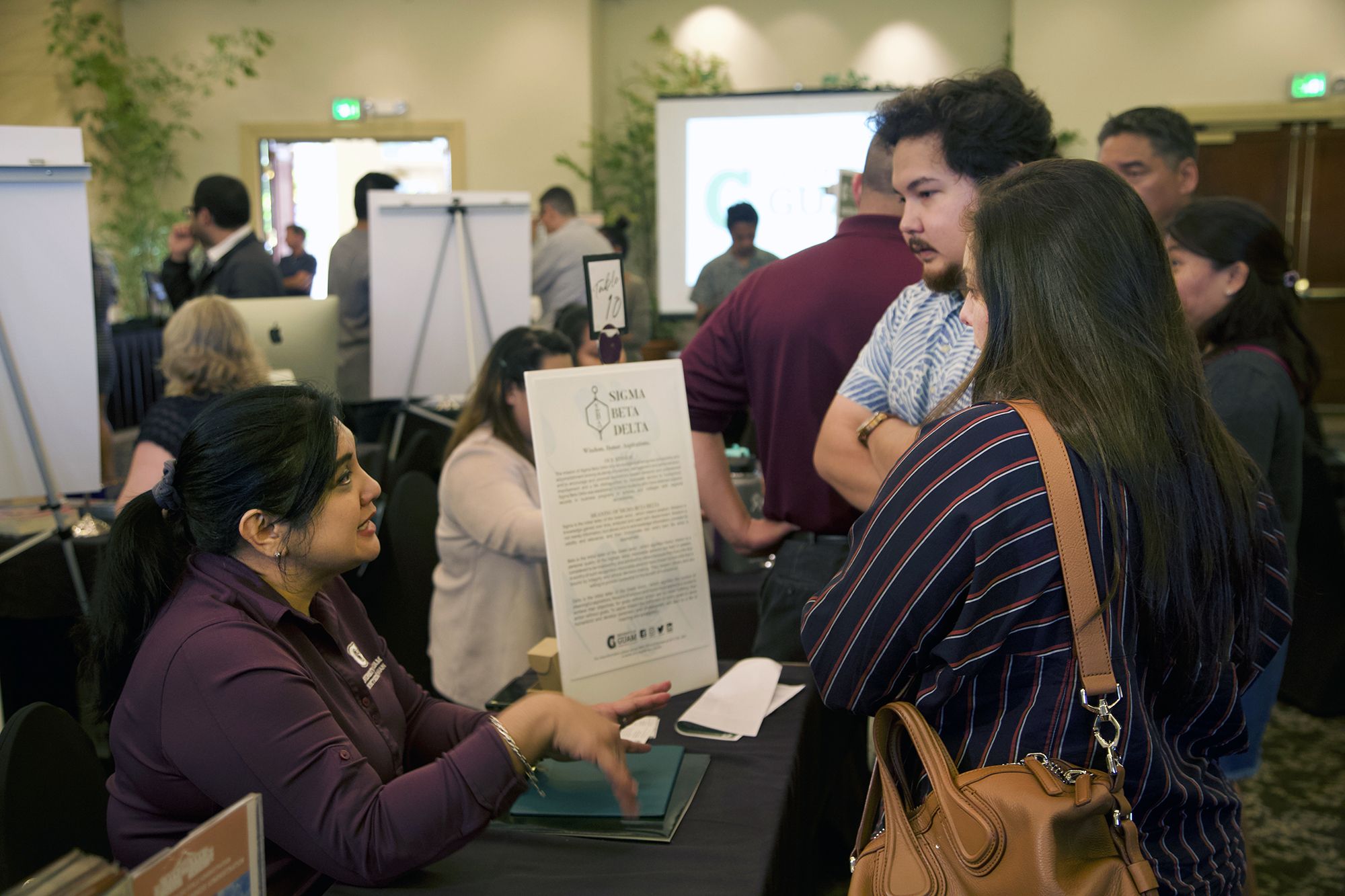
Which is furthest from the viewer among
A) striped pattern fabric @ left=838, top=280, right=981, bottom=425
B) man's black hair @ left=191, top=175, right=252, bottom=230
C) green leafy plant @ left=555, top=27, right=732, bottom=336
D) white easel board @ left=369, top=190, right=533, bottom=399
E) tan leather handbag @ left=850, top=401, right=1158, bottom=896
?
green leafy plant @ left=555, top=27, right=732, bottom=336

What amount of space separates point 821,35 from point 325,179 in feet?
17.3

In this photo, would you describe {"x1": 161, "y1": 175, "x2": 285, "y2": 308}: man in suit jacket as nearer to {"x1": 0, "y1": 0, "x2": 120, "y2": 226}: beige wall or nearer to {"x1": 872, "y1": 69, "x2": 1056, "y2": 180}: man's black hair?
{"x1": 872, "y1": 69, "x2": 1056, "y2": 180}: man's black hair

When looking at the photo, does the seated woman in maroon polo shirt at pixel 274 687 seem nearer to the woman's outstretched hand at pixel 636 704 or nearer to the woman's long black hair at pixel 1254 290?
the woman's outstretched hand at pixel 636 704

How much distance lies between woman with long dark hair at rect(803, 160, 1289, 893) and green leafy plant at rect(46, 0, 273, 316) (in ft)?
29.9

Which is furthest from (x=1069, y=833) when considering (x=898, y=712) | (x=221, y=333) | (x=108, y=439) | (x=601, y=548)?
(x=108, y=439)

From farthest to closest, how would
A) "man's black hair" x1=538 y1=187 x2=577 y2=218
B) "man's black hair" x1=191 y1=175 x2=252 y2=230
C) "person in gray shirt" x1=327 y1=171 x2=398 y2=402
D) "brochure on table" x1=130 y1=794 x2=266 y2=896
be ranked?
1. "man's black hair" x1=538 y1=187 x2=577 y2=218
2. "person in gray shirt" x1=327 y1=171 x2=398 y2=402
3. "man's black hair" x1=191 y1=175 x2=252 y2=230
4. "brochure on table" x1=130 y1=794 x2=266 y2=896

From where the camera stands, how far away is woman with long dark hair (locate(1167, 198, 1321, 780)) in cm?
210

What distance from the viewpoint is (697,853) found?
3.99ft

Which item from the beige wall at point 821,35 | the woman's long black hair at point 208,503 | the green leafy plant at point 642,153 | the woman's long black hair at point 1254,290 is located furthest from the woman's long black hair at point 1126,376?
the beige wall at point 821,35

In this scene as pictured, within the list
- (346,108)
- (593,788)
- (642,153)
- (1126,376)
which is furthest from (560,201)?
(1126,376)

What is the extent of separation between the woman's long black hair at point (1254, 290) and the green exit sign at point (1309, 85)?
746cm

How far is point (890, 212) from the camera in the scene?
79.2 inches

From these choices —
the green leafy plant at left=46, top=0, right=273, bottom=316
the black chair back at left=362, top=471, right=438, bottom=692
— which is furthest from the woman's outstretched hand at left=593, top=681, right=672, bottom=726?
the green leafy plant at left=46, top=0, right=273, bottom=316

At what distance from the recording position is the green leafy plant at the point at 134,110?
8445 mm
